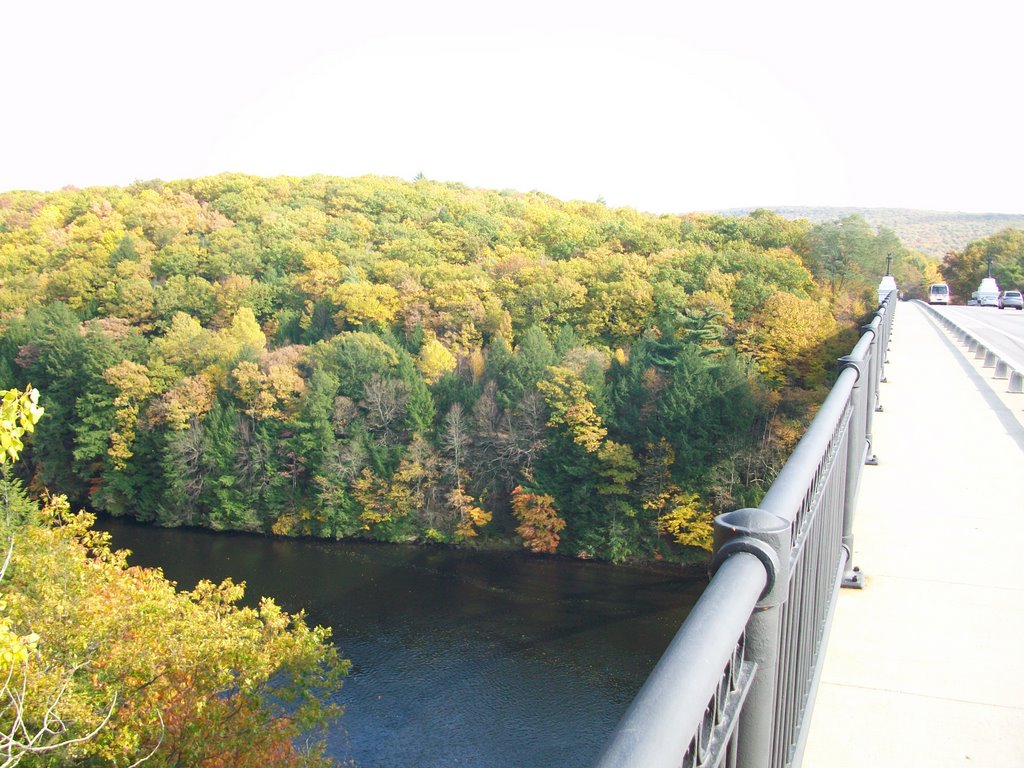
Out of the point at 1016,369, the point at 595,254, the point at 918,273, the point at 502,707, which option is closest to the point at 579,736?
the point at 502,707

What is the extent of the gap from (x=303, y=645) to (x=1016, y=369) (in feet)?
35.1

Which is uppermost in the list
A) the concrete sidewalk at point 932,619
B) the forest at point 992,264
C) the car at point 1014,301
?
the forest at point 992,264

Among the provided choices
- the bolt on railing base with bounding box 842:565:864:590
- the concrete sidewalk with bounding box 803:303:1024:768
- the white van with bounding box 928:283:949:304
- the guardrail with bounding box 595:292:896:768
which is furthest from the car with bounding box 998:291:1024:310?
the guardrail with bounding box 595:292:896:768

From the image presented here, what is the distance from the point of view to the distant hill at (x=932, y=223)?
382ft

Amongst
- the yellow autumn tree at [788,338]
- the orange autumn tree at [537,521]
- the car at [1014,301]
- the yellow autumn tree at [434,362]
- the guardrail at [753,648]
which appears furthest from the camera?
the yellow autumn tree at [434,362]

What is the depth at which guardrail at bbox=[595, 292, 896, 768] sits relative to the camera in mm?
1086

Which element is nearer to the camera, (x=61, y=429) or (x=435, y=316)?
(x=61, y=429)

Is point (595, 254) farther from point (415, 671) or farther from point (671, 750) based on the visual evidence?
point (671, 750)

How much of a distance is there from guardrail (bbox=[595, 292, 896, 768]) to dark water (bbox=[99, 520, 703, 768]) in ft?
40.3

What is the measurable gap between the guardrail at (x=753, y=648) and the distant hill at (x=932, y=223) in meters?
117

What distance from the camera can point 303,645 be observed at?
1323 cm

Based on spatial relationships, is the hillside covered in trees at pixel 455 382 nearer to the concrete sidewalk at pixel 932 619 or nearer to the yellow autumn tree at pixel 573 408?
the yellow autumn tree at pixel 573 408

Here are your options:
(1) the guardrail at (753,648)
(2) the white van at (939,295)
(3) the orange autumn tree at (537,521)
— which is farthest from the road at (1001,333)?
(2) the white van at (939,295)

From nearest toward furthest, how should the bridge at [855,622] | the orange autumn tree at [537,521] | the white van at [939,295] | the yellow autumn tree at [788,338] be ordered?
the bridge at [855,622], the orange autumn tree at [537,521], the yellow autumn tree at [788,338], the white van at [939,295]
